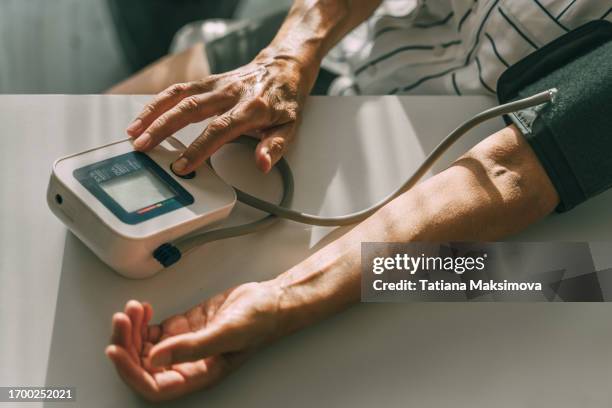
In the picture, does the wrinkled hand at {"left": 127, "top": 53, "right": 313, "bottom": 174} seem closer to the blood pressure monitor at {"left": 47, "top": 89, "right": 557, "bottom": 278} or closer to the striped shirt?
the blood pressure monitor at {"left": 47, "top": 89, "right": 557, "bottom": 278}

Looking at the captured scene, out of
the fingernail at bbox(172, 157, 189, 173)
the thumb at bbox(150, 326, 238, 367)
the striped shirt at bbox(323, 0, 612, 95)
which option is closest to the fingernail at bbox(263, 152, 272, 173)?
the fingernail at bbox(172, 157, 189, 173)

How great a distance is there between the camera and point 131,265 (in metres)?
0.78

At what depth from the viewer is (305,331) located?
80 centimetres

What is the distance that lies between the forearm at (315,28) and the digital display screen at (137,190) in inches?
11.8

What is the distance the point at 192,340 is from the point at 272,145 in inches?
12.1

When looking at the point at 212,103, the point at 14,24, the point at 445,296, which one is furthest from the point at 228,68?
the point at 14,24

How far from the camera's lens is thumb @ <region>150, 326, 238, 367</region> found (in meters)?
0.69

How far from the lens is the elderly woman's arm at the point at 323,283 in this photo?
2.30 feet

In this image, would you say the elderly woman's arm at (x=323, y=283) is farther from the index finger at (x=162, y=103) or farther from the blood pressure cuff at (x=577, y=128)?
the index finger at (x=162, y=103)

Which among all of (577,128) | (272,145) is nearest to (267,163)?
(272,145)

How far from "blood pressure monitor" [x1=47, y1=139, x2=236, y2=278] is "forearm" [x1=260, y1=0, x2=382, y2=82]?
0.90 ft

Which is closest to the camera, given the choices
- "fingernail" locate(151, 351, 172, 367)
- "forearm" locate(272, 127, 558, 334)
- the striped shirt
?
"fingernail" locate(151, 351, 172, 367)

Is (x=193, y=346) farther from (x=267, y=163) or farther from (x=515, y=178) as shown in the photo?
(x=515, y=178)

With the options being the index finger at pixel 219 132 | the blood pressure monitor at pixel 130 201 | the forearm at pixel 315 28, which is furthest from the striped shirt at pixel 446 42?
the blood pressure monitor at pixel 130 201
